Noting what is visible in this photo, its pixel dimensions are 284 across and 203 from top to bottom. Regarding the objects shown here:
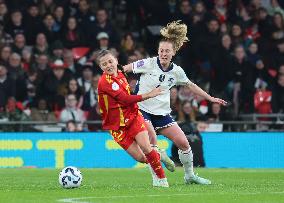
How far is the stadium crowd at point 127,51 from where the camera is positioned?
21859 mm

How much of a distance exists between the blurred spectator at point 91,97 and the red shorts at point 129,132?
885cm

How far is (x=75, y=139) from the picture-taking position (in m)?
21.3

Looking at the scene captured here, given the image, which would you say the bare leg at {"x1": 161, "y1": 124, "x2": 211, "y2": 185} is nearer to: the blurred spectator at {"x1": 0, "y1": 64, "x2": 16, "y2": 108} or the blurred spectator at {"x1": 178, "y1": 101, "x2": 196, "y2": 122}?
the blurred spectator at {"x1": 178, "y1": 101, "x2": 196, "y2": 122}

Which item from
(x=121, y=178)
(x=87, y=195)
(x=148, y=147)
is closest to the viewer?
(x=87, y=195)

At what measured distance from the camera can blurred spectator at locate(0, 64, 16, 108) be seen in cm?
2141

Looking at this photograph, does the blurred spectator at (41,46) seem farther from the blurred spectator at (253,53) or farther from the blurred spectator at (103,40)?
the blurred spectator at (253,53)

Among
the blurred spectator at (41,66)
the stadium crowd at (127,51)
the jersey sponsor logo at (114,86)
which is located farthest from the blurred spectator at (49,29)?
the jersey sponsor logo at (114,86)

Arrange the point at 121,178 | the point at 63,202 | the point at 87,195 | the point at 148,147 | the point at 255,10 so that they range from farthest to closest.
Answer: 1. the point at 255,10
2. the point at 121,178
3. the point at 148,147
4. the point at 87,195
5. the point at 63,202

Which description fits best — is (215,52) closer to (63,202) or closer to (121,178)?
(121,178)

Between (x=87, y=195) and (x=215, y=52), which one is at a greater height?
(x=215, y=52)

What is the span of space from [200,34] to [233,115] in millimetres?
2638

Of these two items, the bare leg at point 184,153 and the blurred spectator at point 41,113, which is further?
the blurred spectator at point 41,113

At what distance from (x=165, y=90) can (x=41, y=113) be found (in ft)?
26.8

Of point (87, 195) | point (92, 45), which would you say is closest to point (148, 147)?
point (87, 195)
